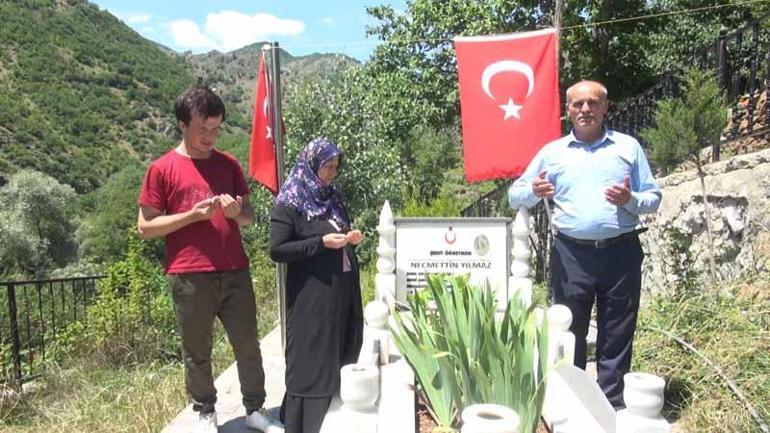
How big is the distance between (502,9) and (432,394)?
29.3ft

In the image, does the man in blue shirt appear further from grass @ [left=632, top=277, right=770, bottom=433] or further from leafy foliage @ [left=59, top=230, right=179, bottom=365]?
leafy foliage @ [left=59, top=230, right=179, bottom=365]

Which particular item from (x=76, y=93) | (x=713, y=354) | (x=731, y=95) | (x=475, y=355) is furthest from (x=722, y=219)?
(x=76, y=93)

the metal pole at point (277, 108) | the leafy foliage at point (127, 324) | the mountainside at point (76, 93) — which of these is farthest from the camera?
the mountainside at point (76, 93)

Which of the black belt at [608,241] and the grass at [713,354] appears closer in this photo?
the grass at [713,354]

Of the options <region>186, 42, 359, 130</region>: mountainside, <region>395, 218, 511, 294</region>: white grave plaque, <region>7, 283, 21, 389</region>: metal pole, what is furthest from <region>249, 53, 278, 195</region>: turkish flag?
<region>186, 42, 359, 130</region>: mountainside

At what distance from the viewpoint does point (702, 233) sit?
462 centimetres

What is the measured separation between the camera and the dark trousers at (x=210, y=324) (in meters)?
2.57

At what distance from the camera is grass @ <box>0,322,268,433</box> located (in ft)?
11.0

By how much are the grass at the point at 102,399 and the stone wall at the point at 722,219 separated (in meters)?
Result: 3.61

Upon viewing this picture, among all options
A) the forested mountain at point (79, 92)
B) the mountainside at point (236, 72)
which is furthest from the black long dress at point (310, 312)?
the mountainside at point (236, 72)

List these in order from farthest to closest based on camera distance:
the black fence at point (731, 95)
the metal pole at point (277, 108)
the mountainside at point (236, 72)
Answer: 1. the mountainside at point (236, 72)
2. the black fence at point (731, 95)
3. the metal pole at point (277, 108)

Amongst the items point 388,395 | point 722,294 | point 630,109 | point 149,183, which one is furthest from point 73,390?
point 630,109

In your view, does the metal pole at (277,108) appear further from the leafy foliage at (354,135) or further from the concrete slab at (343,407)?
the leafy foliage at (354,135)

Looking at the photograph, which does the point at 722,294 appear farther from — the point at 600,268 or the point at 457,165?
the point at 457,165
